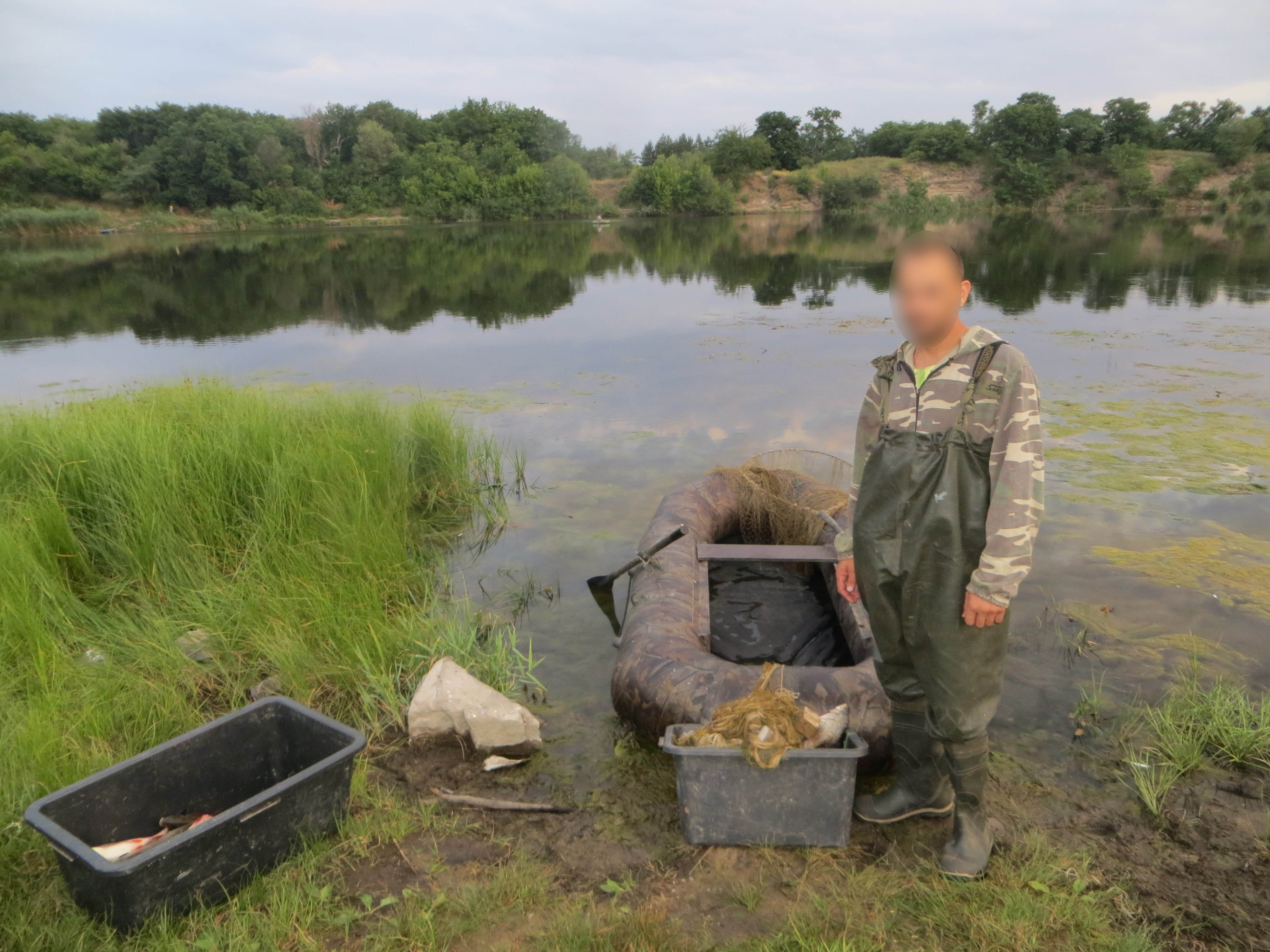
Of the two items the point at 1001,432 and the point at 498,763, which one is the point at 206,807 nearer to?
the point at 498,763

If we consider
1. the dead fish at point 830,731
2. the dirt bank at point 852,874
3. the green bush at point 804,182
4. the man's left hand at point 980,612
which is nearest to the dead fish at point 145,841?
the dirt bank at point 852,874

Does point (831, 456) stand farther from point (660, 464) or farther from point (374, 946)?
point (374, 946)

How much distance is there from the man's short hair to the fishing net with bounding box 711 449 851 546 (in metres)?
2.87

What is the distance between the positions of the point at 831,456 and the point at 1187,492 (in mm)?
3362

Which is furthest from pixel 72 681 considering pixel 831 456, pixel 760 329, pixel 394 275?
pixel 394 275

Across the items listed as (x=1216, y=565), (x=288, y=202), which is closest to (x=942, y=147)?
(x=288, y=202)

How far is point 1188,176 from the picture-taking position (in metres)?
56.1

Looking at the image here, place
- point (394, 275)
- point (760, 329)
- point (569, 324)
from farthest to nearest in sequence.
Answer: point (394, 275), point (569, 324), point (760, 329)

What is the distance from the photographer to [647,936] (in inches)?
91.8

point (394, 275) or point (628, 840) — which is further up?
point (394, 275)

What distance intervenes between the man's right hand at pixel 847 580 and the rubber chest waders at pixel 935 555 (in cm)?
26

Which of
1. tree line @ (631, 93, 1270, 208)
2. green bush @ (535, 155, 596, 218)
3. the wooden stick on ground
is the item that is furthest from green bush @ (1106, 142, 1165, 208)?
the wooden stick on ground

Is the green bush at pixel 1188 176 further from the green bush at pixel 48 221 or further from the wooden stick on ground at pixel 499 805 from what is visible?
the green bush at pixel 48 221

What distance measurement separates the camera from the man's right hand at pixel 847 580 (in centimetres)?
280
